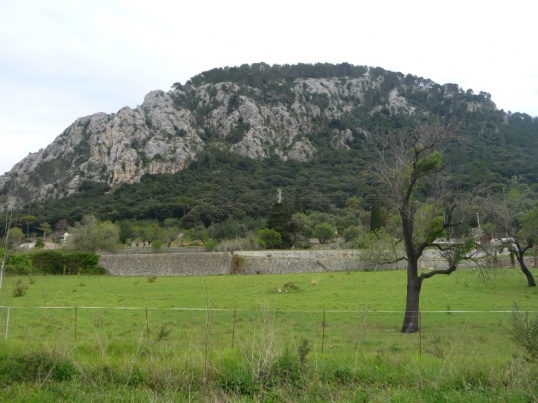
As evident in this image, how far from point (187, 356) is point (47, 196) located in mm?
109075

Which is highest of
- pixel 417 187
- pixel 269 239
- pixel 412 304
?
pixel 417 187

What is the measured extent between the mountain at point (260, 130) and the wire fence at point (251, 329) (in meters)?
74.3

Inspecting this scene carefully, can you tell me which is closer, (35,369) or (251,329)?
(35,369)

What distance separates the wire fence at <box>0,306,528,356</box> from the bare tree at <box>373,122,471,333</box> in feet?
5.70

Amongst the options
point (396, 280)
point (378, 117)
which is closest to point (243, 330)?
point (396, 280)

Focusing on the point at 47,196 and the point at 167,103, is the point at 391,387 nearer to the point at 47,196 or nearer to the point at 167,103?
the point at 47,196

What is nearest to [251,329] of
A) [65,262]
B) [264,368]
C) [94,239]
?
[264,368]

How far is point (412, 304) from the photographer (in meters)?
16.1

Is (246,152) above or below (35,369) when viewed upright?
above

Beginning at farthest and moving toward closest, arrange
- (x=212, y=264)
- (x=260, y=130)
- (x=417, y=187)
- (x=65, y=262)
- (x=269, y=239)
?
(x=260, y=130) → (x=269, y=239) → (x=212, y=264) → (x=65, y=262) → (x=417, y=187)

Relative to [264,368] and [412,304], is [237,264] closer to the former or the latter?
[412,304]

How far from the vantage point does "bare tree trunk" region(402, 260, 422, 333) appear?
15666 mm

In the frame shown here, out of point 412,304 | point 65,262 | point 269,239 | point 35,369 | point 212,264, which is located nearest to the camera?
point 35,369

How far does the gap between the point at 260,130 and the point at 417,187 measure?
10826 centimetres
